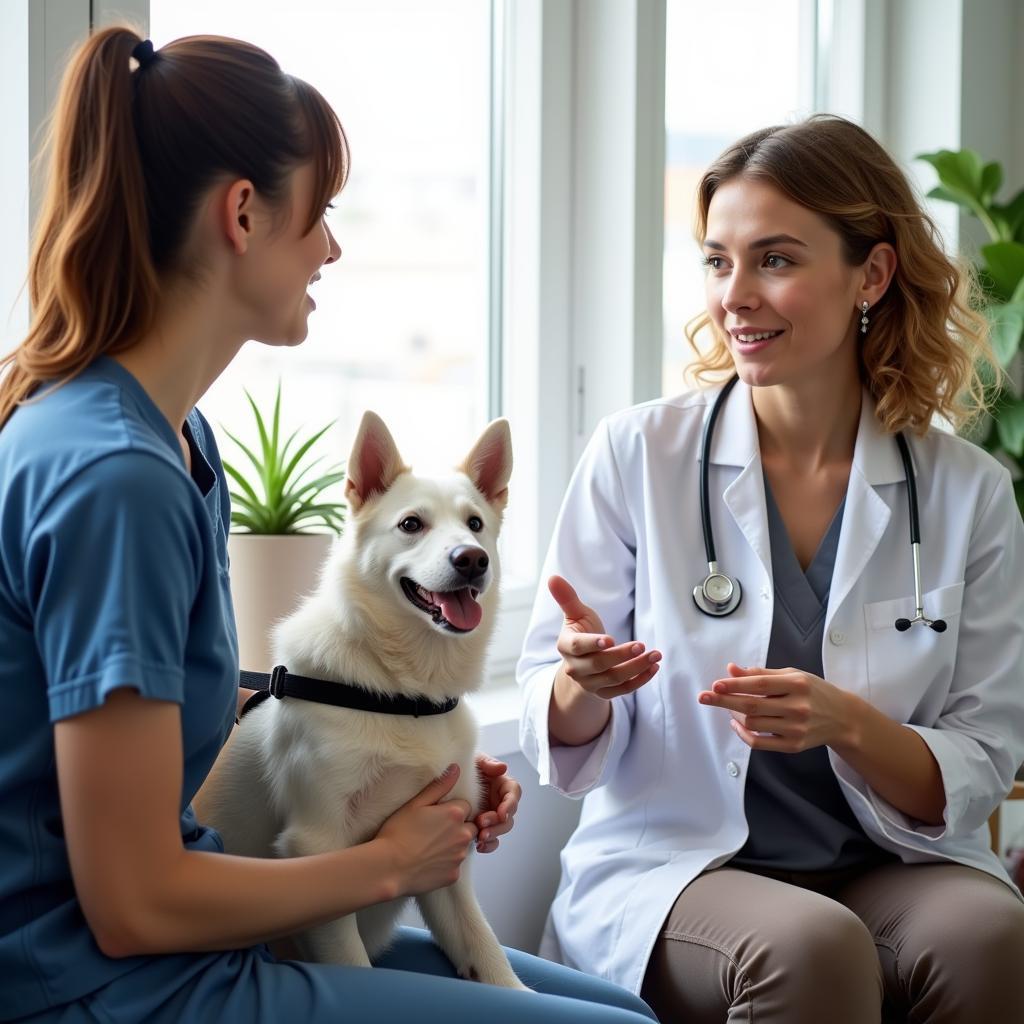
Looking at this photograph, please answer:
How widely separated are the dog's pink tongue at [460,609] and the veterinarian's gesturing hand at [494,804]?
0.21 meters

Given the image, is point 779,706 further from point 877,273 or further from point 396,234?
point 396,234

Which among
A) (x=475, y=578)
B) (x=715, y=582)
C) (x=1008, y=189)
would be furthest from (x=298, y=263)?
(x=1008, y=189)

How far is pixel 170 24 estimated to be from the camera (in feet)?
6.03

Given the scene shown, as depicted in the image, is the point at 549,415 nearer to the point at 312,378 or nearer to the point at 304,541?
the point at 312,378

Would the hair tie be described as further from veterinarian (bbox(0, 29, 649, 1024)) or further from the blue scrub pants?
the blue scrub pants

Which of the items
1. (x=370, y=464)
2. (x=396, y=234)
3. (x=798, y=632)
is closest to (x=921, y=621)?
(x=798, y=632)

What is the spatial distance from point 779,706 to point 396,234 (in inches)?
52.0

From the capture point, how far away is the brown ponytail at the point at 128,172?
3.09ft

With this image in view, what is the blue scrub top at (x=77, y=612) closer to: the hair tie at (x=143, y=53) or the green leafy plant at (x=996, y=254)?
the hair tie at (x=143, y=53)

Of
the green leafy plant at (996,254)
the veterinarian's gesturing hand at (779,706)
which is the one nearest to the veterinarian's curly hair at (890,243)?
the veterinarian's gesturing hand at (779,706)

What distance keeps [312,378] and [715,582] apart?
3.09ft

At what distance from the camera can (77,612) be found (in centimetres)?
85

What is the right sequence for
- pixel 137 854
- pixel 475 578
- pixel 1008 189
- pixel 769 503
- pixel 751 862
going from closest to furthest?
pixel 137 854
pixel 475 578
pixel 751 862
pixel 769 503
pixel 1008 189

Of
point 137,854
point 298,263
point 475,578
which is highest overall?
point 298,263
